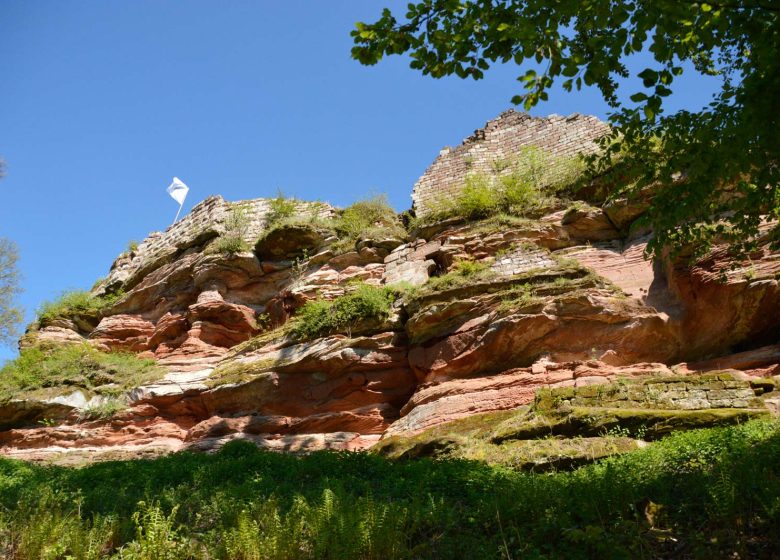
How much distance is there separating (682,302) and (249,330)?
970 cm

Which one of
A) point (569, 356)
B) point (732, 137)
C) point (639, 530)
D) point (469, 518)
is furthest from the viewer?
point (569, 356)

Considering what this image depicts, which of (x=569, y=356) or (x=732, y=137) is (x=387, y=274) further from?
(x=732, y=137)

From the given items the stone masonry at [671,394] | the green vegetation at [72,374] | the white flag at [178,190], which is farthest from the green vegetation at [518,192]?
the white flag at [178,190]

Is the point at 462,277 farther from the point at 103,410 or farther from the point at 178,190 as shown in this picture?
the point at 178,190

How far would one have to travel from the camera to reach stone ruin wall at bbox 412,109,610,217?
1667cm

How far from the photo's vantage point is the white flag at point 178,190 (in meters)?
23.6

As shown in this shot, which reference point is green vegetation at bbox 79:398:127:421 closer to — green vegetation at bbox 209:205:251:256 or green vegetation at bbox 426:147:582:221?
green vegetation at bbox 209:205:251:256

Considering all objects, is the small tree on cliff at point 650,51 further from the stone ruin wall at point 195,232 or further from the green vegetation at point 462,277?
the stone ruin wall at point 195,232

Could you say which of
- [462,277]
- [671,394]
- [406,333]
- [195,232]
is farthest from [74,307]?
[671,394]

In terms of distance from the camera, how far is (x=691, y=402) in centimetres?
764

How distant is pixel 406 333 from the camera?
1139 cm

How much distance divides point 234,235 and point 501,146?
334 inches

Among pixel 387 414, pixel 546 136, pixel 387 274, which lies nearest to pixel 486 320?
pixel 387 414

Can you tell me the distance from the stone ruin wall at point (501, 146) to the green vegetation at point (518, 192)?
101 centimetres
